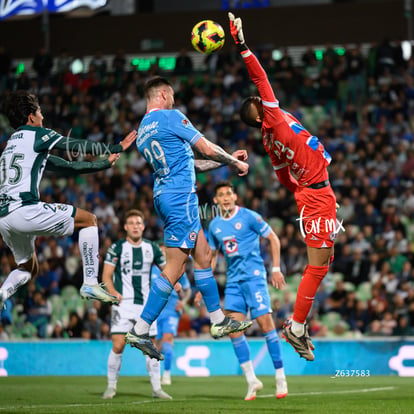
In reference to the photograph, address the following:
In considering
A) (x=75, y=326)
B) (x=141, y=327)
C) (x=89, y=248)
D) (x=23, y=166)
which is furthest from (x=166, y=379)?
(x=23, y=166)

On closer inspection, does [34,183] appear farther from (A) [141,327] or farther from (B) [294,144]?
(B) [294,144]

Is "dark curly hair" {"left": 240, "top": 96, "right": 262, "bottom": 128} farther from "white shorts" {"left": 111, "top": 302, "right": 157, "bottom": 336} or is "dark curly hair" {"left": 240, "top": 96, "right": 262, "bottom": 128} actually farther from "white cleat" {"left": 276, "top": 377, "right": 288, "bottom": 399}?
"white shorts" {"left": 111, "top": 302, "right": 157, "bottom": 336}

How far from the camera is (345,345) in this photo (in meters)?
14.0

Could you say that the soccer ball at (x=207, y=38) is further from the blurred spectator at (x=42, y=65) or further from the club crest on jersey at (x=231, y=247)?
the blurred spectator at (x=42, y=65)

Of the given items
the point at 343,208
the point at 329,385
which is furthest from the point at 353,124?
the point at 329,385

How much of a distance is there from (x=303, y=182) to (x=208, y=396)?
3.98 metres

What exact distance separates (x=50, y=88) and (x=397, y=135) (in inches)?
361

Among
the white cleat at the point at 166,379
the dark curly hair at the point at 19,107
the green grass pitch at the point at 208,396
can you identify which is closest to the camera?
the dark curly hair at the point at 19,107

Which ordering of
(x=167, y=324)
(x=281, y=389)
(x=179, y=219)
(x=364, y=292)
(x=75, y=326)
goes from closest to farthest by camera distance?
1. (x=179, y=219)
2. (x=281, y=389)
3. (x=167, y=324)
4. (x=75, y=326)
5. (x=364, y=292)

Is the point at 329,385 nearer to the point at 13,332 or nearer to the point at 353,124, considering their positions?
the point at 13,332

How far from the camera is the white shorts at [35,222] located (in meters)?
7.89

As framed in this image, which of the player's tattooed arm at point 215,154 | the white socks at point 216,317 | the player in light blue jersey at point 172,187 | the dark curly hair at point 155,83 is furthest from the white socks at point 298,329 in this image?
the dark curly hair at point 155,83

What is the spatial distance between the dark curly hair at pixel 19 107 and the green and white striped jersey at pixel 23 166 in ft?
0.73

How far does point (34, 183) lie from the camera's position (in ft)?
26.4
